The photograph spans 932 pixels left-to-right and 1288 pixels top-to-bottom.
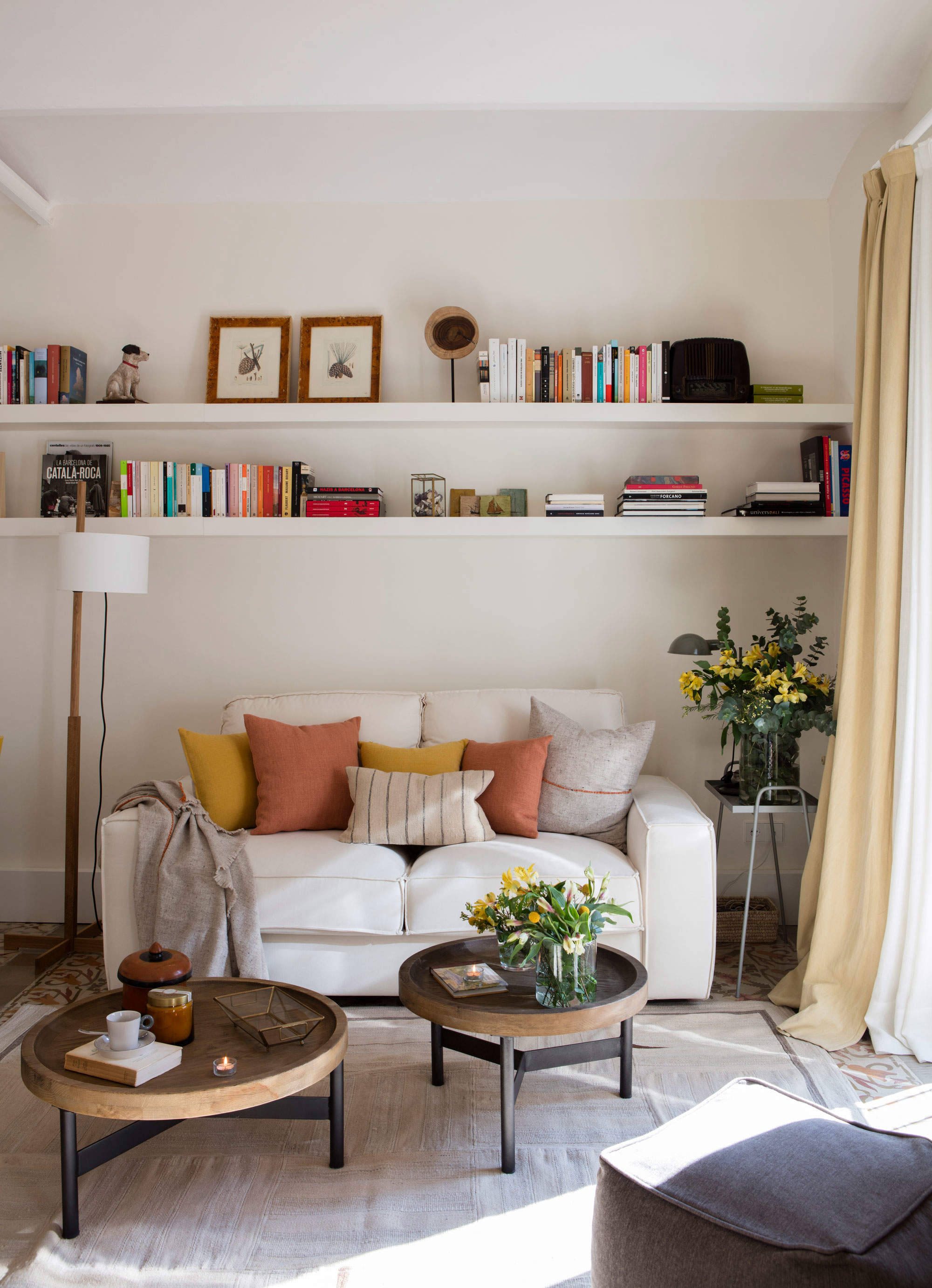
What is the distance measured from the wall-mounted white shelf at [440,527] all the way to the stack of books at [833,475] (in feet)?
0.22

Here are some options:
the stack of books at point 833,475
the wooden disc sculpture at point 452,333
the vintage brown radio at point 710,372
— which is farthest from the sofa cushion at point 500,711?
the wooden disc sculpture at point 452,333

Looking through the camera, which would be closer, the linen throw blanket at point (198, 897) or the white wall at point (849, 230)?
the linen throw blanket at point (198, 897)

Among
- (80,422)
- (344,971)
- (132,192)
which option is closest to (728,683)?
(344,971)

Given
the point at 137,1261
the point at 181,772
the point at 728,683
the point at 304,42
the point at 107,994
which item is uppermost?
the point at 304,42

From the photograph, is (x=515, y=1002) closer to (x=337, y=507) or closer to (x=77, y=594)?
(x=337, y=507)

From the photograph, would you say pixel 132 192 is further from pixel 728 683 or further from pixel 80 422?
pixel 728 683

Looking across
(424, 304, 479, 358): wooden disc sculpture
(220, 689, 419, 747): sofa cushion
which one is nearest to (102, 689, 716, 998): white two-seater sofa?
(220, 689, 419, 747): sofa cushion

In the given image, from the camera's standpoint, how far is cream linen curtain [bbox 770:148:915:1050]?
8.81 ft

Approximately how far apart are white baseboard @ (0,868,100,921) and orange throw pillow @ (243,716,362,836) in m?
1.22

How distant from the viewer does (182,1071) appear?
186 cm

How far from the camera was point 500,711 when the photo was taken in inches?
138

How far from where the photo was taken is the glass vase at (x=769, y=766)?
3.15m

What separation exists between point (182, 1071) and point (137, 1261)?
1.11 ft

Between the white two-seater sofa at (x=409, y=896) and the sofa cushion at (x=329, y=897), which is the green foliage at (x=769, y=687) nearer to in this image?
the white two-seater sofa at (x=409, y=896)
